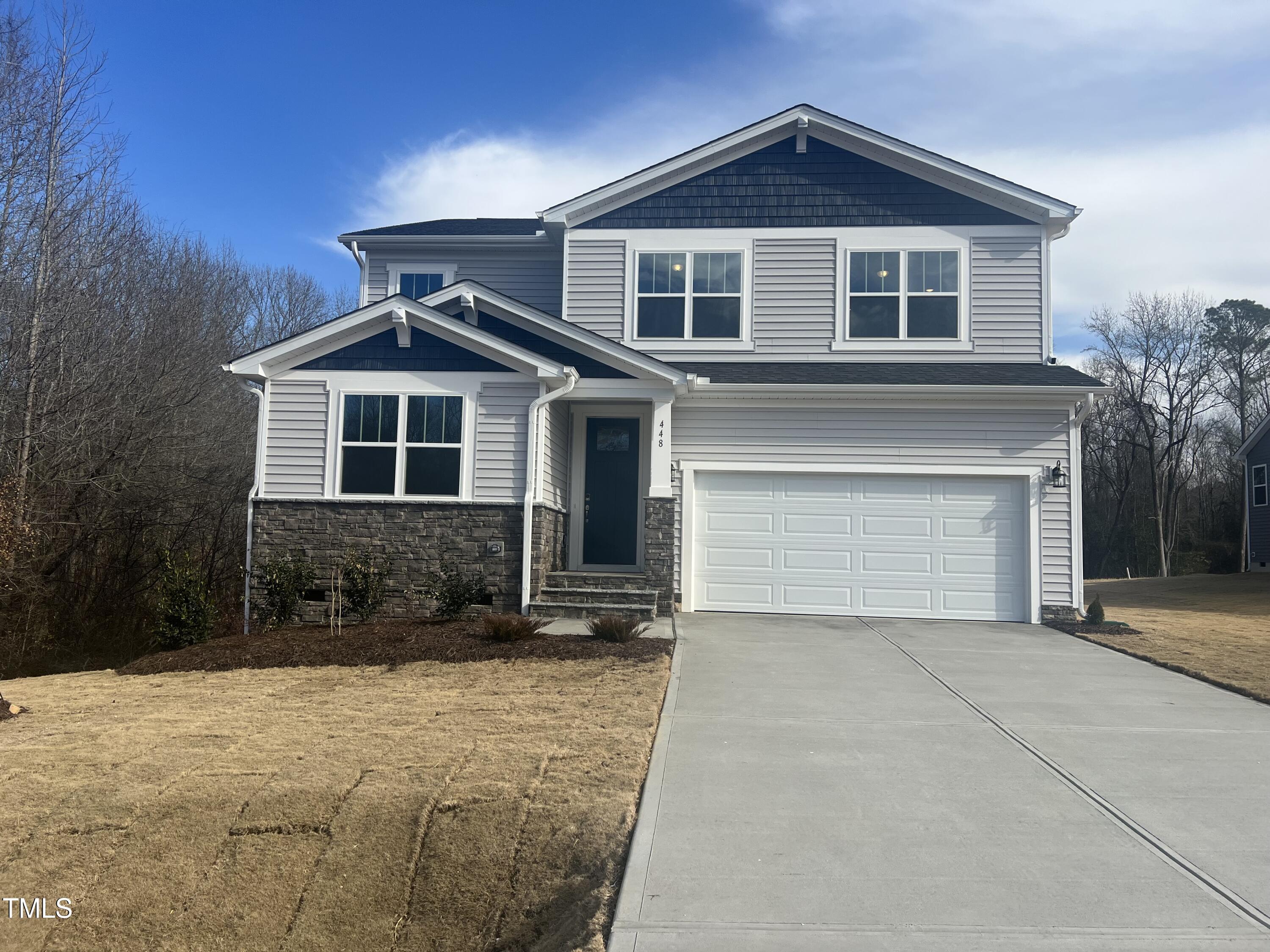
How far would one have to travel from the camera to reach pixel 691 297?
13844 mm

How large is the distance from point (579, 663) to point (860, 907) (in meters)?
5.07

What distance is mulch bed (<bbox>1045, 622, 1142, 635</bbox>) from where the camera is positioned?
38.0 feet

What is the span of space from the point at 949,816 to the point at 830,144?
11.7m

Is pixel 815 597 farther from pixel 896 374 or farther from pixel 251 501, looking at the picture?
pixel 251 501

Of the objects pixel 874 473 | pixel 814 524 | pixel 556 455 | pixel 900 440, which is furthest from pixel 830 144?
pixel 556 455

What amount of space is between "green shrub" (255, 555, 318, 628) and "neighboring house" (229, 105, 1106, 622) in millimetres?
267

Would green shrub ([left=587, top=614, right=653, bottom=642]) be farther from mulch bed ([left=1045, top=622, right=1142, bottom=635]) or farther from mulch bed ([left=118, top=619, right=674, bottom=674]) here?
mulch bed ([left=1045, top=622, right=1142, bottom=635])

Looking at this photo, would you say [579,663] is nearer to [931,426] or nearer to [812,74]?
[931,426]

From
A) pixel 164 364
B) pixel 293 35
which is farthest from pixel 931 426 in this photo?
pixel 164 364

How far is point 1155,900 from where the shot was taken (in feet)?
12.2

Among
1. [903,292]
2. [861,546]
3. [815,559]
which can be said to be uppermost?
[903,292]

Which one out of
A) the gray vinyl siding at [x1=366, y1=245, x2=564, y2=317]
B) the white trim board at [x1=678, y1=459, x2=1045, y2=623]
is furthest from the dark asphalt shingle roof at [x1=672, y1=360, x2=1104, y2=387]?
the gray vinyl siding at [x1=366, y1=245, x2=564, y2=317]

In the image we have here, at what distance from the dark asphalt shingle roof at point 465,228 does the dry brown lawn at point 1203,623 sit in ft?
37.2

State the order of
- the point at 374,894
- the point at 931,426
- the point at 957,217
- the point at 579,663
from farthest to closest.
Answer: the point at 957,217, the point at 931,426, the point at 579,663, the point at 374,894
